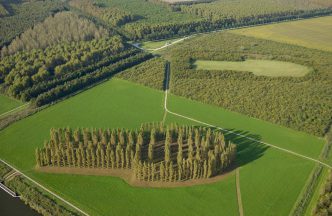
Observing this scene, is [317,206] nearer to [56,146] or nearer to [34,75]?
[56,146]

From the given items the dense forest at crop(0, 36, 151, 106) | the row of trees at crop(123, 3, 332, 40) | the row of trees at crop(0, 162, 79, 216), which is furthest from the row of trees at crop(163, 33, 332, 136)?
the row of trees at crop(0, 162, 79, 216)

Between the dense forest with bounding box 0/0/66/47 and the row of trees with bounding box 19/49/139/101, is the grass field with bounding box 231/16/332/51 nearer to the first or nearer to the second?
the row of trees with bounding box 19/49/139/101

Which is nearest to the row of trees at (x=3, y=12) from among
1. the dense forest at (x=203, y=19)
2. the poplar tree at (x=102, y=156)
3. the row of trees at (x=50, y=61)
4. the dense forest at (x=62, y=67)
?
the dense forest at (x=62, y=67)

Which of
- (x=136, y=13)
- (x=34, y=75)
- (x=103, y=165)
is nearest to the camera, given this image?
(x=103, y=165)

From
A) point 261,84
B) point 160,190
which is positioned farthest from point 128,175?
point 261,84

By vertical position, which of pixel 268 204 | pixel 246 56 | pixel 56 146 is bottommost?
pixel 268 204

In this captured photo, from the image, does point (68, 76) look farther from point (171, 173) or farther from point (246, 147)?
point (246, 147)

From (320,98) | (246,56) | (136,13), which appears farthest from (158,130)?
(136,13)
